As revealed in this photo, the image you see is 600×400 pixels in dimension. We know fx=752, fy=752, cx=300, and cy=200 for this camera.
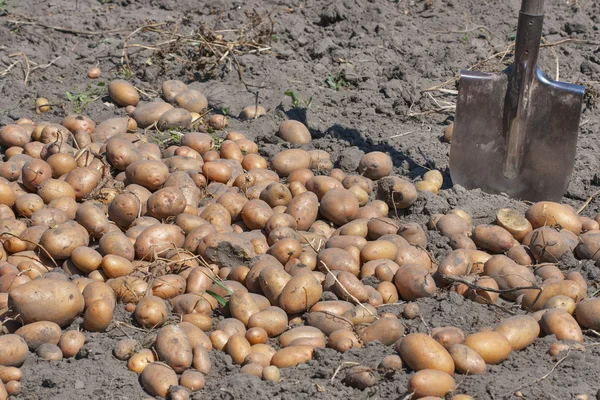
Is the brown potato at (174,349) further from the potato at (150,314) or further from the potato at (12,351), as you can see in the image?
the potato at (12,351)

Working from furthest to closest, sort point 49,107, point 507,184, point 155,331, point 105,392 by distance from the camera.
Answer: point 49,107 → point 507,184 → point 155,331 → point 105,392

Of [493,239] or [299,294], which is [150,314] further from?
[493,239]

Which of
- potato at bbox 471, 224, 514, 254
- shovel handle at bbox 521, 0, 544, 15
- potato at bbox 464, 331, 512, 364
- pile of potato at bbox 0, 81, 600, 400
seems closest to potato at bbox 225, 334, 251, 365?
pile of potato at bbox 0, 81, 600, 400

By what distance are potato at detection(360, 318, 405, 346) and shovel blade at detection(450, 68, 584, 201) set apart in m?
1.46

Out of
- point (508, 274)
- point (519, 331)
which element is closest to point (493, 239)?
point (508, 274)

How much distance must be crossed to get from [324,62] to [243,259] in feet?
7.73

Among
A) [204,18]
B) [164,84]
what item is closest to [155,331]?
[164,84]

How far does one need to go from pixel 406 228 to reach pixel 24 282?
157cm

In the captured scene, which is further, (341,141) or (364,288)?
(341,141)

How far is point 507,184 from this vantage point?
12.5 ft

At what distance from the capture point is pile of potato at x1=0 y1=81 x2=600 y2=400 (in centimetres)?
249

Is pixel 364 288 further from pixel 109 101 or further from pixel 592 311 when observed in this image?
pixel 109 101

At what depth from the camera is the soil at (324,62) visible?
4.20 m

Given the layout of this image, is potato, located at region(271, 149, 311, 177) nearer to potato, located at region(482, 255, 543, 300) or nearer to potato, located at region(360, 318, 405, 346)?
potato, located at region(482, 255, 543, 300)
